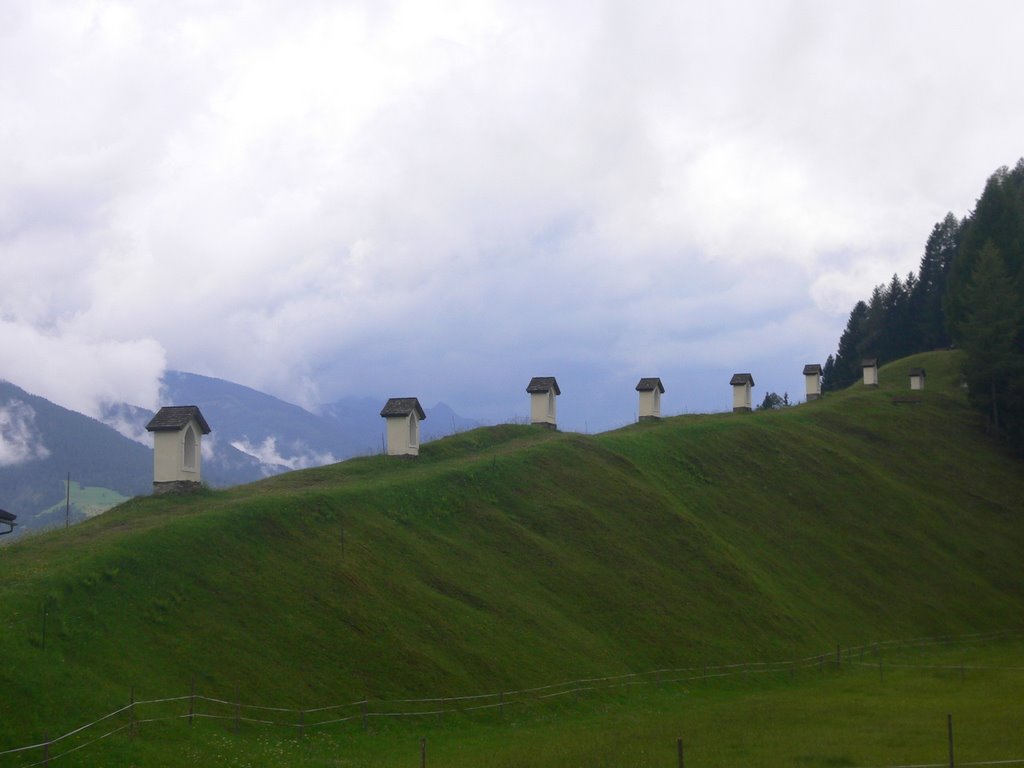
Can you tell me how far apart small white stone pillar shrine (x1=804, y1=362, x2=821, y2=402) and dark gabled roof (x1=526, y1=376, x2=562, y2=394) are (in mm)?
28610

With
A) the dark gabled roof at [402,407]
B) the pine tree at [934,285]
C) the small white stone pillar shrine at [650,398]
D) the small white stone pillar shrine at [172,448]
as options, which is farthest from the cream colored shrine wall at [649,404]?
the pine tree at [934,285]

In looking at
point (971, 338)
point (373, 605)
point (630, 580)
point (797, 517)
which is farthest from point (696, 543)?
point (971, 338)

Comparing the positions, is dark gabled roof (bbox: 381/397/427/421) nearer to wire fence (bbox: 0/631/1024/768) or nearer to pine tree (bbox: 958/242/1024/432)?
wire fence (bbox: 0/631/1024/768)

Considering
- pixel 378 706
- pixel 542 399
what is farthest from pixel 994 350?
pixel 378 706

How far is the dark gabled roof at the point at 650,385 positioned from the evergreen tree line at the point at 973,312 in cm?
2203

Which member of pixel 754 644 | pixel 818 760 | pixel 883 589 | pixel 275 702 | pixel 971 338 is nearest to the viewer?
pixel 818 760

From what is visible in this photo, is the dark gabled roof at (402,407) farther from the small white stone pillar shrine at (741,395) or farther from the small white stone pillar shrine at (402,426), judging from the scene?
the small white stone pillar shrine at (741,395)

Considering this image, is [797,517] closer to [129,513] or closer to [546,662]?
[546,662]

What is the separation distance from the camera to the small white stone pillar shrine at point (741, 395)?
7275 centimetres

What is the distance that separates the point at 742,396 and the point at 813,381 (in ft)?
32.9

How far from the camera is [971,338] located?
72375 millimetres

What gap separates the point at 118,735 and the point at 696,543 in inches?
1114

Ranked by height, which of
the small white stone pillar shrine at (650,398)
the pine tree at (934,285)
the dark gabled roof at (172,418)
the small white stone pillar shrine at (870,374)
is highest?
the pine tree at (934,285)

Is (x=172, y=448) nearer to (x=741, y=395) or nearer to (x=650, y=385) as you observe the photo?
(x=650, y=385)
